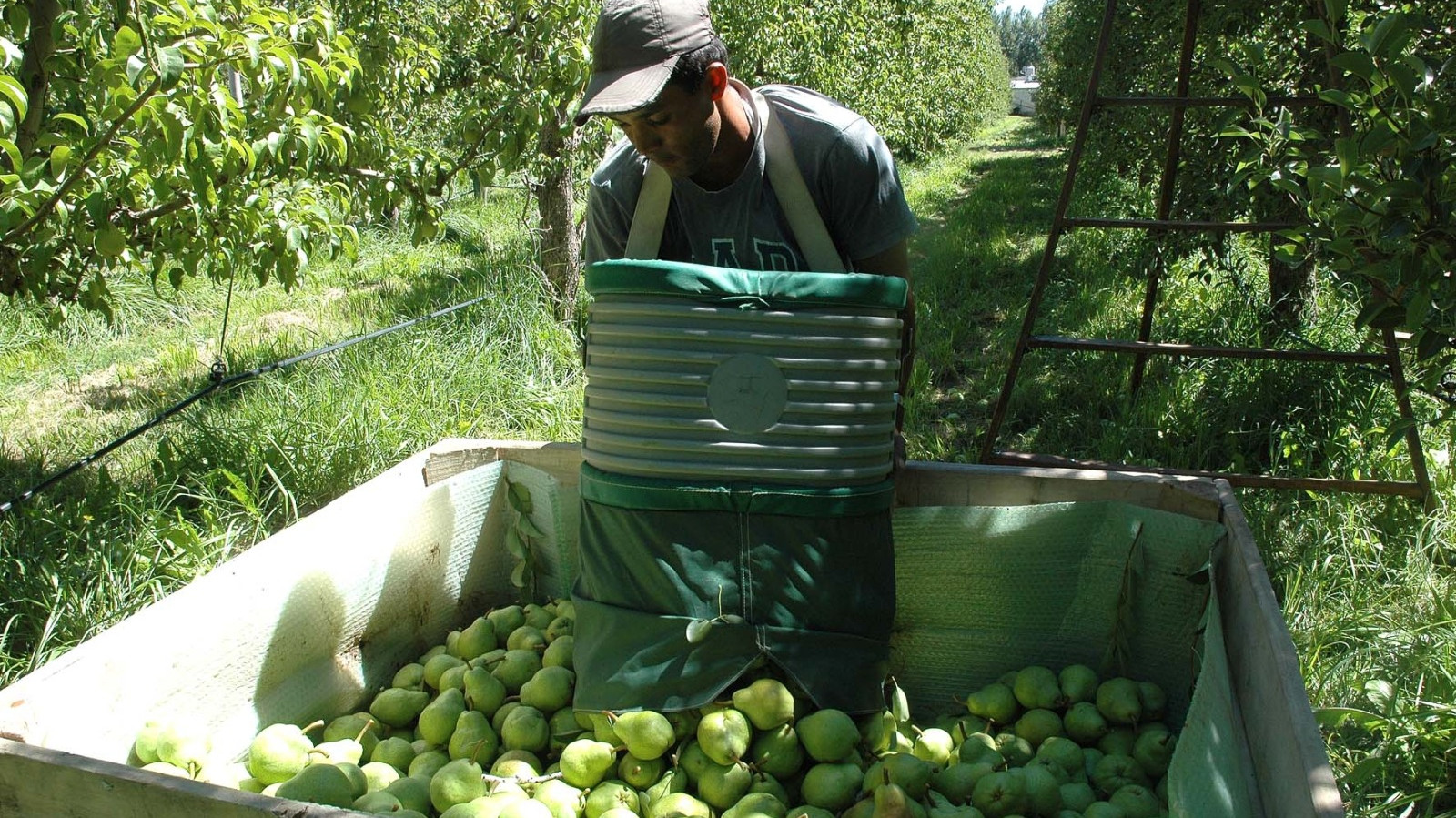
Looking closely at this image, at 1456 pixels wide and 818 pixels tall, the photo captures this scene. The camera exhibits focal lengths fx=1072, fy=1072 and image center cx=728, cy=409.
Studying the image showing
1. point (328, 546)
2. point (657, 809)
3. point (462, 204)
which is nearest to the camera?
point (657, 809)

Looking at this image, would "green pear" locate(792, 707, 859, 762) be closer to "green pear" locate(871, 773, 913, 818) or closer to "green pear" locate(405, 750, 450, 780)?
"green pear" locate(871, 773, 913, 818)

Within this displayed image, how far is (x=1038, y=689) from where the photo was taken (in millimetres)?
2164

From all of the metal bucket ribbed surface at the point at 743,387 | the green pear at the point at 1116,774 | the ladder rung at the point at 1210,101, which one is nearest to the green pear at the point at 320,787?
the metal bucket ribbed surface at the point at 743,387

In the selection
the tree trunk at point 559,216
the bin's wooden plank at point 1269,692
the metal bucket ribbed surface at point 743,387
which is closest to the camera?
the bin's wooden plank at point 1269,692

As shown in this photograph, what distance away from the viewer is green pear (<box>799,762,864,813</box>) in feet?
5.90

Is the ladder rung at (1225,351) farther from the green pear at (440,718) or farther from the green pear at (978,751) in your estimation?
the green pear at (440,718)

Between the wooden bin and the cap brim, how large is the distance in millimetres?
931

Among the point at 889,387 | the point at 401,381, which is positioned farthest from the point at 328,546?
the point at 401,381

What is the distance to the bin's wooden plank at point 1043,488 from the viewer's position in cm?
221

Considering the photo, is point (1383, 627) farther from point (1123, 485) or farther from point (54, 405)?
point (54, 405)

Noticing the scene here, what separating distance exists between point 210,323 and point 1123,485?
605 cm

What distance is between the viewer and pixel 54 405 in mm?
5184

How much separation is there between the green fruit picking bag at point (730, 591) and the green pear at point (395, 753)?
353mm

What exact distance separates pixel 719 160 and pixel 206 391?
252cm
